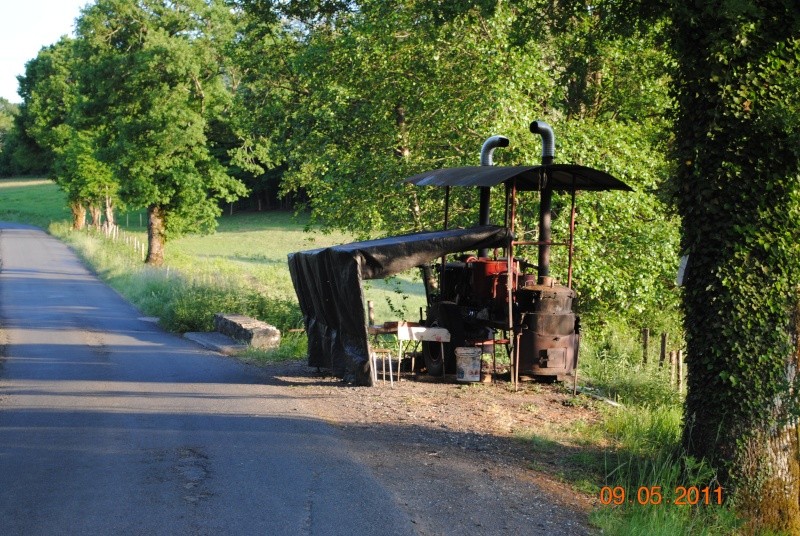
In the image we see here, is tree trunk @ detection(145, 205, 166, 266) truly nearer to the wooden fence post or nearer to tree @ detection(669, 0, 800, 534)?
the wooden fence post

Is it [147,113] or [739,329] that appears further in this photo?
[147,113]

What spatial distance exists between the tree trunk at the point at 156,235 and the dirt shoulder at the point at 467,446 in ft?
98.3

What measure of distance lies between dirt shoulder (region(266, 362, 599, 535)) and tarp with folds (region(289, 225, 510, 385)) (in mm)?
425

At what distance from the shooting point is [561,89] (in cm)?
1964

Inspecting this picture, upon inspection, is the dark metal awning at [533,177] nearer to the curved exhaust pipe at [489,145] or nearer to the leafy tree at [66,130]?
the curved exhaust pipe at [489,145]

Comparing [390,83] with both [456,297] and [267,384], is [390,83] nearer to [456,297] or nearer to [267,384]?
[456,297]

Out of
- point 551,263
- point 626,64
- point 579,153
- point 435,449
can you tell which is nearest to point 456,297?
point 551,263

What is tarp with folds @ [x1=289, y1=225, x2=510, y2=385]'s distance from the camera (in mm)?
13812

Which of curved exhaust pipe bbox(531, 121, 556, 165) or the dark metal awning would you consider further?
curved exhaust pipe bbox(531, 121, 556, 165)

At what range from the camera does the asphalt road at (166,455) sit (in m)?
7.09

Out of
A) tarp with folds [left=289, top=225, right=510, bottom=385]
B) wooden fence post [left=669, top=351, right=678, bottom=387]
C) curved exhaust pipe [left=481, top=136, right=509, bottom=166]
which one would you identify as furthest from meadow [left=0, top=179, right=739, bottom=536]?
curved exhaust pipe [left=481, top=136, right=509, bottom=166]

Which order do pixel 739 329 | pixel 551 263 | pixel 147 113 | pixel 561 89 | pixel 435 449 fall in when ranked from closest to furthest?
pixel 739 329, pixel 435 449, pixel 551 263, pixel 561 89, pixel 147 113

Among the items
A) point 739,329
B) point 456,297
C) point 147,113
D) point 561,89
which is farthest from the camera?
point 147,113

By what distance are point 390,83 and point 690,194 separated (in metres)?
12.6
